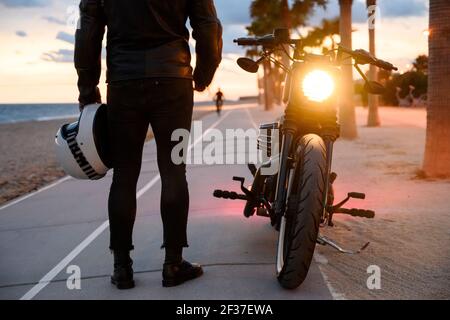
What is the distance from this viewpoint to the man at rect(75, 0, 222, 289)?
149 inches

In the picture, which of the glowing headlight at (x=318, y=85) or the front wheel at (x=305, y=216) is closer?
the front wheel at (x=305, y=216)

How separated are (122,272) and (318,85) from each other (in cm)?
178

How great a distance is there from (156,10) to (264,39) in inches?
33.9

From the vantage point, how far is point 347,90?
1850cm

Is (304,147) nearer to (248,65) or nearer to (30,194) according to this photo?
(248,65)

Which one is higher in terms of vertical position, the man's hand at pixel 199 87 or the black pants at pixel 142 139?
the man's hand at pixel 199 87

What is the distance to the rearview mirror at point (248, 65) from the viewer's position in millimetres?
4293

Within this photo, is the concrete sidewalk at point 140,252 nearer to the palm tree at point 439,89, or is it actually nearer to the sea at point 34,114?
the palm tree at point 439,89

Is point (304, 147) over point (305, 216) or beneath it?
over

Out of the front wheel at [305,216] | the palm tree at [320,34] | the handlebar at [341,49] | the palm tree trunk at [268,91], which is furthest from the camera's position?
the palm tree trunk at [268,91]

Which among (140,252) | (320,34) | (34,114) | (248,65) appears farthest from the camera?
(34,114)

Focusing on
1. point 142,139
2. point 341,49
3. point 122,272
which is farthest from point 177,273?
point 341,49

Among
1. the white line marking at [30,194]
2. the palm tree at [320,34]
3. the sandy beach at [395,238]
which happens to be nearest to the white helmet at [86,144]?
the sandy beach at [395,238]
